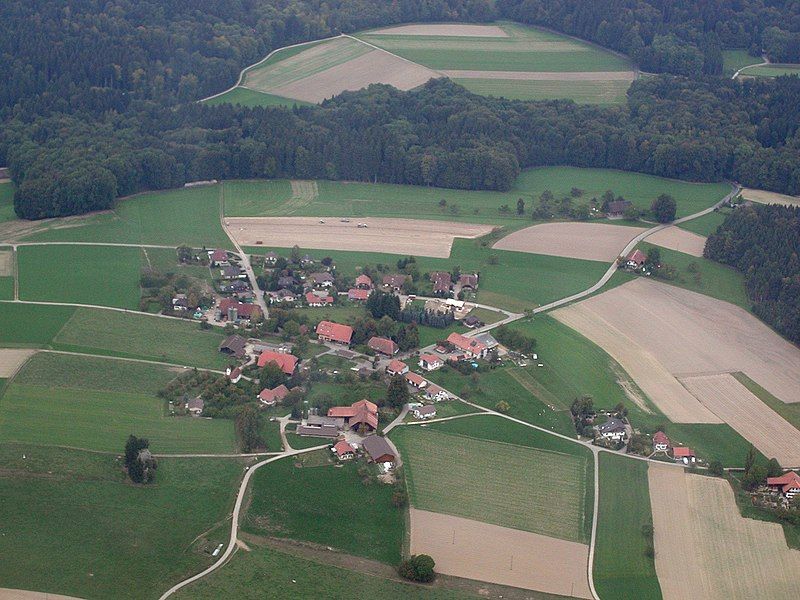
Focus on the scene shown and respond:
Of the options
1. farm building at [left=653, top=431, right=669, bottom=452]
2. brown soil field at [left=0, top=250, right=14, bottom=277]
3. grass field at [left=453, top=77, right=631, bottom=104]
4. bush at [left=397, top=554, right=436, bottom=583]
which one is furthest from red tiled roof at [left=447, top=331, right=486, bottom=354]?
grass field at [left=453, top=77, right=631, bottom=104]

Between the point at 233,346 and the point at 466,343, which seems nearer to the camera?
the point at 233,346

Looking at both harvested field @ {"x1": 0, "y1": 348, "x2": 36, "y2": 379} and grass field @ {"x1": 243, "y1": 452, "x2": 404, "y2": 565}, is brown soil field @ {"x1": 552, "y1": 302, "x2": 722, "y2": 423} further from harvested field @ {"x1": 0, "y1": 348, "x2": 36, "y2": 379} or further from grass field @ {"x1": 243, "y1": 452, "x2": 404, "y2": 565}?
harvested field @ {"x1": 0, "y1": 348, "x2": 36, "y2": 379}

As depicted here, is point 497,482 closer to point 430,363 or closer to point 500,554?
point 500,554

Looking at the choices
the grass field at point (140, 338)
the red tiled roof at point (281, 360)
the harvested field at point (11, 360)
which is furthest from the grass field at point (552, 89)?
the harvested field at point (11, 360)

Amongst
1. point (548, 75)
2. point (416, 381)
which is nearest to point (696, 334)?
point (416, 381)

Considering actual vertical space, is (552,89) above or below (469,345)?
above

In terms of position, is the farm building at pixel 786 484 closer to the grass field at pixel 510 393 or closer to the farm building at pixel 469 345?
the grass field at pixel 510 393
